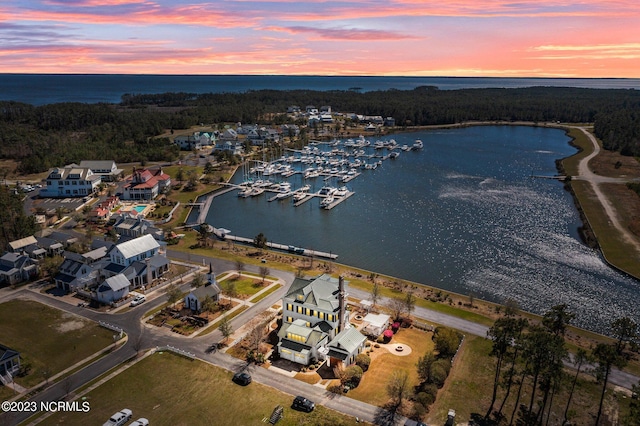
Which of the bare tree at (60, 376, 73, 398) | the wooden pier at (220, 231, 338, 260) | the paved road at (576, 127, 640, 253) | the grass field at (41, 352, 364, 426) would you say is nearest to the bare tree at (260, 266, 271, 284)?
the wooden pier at (220, 231, 338, 260)

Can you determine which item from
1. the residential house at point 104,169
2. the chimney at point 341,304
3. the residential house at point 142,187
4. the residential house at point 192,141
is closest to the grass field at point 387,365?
the chimney at point 341,304

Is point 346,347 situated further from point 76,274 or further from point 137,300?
point 76,274

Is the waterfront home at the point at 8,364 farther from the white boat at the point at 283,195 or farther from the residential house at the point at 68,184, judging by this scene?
the white boat at the point at 283,195

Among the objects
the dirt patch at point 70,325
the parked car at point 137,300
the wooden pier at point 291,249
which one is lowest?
the dirt patch at point 70,325

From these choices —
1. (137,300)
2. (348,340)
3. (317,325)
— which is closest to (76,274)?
(137,300)

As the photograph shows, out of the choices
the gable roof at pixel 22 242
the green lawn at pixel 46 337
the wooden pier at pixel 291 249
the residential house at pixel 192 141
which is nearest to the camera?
the green lawn at pixel 46 337

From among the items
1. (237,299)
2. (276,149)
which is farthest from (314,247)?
(276,149)
